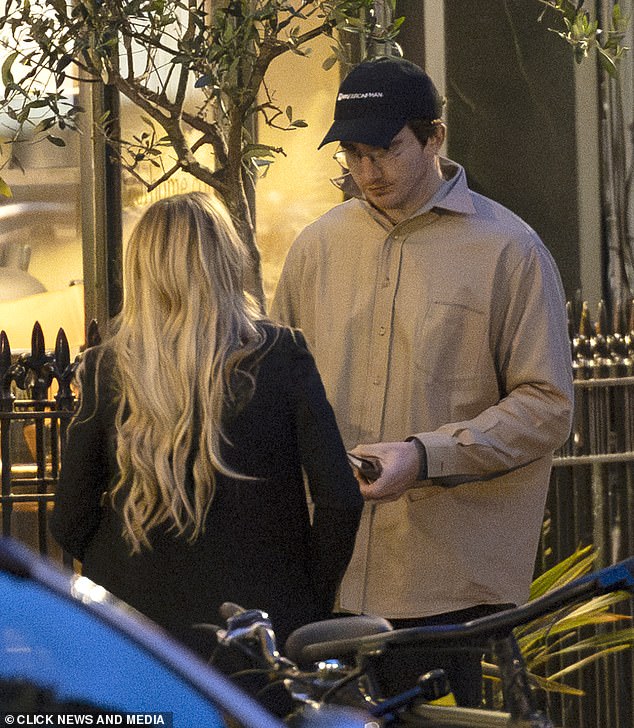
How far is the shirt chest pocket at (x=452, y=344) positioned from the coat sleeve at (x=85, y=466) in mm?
903

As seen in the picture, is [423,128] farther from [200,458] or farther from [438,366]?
[200,458]

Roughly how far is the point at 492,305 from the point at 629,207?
3.90 meters

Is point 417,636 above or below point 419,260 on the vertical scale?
below

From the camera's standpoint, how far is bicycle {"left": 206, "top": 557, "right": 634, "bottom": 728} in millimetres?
2381

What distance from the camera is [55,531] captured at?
3.52 metres

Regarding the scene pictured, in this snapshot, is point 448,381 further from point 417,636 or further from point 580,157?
point 580,157

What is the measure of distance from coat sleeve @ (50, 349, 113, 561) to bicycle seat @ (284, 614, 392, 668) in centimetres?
98

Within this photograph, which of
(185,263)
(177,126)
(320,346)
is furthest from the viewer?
(177,126)

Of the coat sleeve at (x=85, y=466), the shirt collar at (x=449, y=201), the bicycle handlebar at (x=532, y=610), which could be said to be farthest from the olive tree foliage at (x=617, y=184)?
the bicycle handlebar at (x=532, y=610)

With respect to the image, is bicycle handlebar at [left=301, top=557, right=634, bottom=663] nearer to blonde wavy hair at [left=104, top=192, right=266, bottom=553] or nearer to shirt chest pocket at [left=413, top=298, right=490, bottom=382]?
blonde wavy hair at [left=104, top=192, right=266, bottom=553]

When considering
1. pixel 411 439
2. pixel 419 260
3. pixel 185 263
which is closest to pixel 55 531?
pixel 185 263

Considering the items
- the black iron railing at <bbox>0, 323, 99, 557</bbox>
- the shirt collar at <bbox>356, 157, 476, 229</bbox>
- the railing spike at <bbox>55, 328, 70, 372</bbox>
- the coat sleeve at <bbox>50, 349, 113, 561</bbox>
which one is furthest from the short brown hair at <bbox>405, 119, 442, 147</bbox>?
the railing spike at <bbox>55, 328, 70, 372</bbox>

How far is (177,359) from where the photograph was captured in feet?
11.2

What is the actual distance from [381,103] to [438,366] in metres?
0.71
